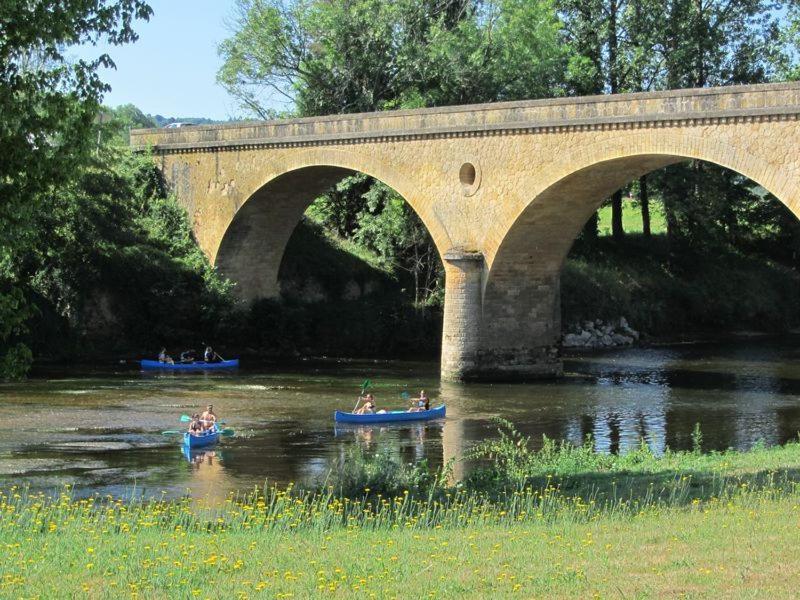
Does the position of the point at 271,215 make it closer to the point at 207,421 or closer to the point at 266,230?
the point at 266,230

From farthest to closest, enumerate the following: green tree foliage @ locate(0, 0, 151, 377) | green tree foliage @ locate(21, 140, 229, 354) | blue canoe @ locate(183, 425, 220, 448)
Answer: green tree foliage @ locate(21, 140, 229, 354), blue canoe @ locate(183, 425, 220, 448), green tree foliage @ locate(0, 0, 151, 377)

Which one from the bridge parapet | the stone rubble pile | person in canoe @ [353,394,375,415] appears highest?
the bridge parapet

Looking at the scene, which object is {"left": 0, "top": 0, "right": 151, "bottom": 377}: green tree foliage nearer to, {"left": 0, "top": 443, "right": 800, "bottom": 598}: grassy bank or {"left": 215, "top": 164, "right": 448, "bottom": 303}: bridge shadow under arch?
{"left": 0, "top": 443, "right": 800, "bottom": 598}: grassy bank

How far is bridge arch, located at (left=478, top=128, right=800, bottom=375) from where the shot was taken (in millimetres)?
24359

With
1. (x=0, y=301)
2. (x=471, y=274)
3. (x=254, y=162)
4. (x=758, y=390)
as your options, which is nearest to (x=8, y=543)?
(x=0, y=301)

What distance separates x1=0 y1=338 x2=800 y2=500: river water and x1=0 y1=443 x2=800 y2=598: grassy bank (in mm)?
5691

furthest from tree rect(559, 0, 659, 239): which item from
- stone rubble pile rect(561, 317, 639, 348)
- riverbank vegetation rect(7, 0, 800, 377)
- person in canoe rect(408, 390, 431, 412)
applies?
person in canoe rect(408, 390, 431, 412)

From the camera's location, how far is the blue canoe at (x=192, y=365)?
34.3m

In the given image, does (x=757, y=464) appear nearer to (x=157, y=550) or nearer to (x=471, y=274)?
(x=157, y=550)

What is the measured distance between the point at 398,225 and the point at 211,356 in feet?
25.4

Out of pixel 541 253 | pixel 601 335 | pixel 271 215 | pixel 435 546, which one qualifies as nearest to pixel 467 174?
pixel 541 253

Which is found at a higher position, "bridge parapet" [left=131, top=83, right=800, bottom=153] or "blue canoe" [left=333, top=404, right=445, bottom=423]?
"bridge parapet" [left=131, top=83, right=800, bottom=153]

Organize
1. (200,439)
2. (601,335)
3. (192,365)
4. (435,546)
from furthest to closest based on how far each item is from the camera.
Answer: (601,335)
(192,365)
(200,439)
(435,546)

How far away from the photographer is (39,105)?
14242 millimetres
